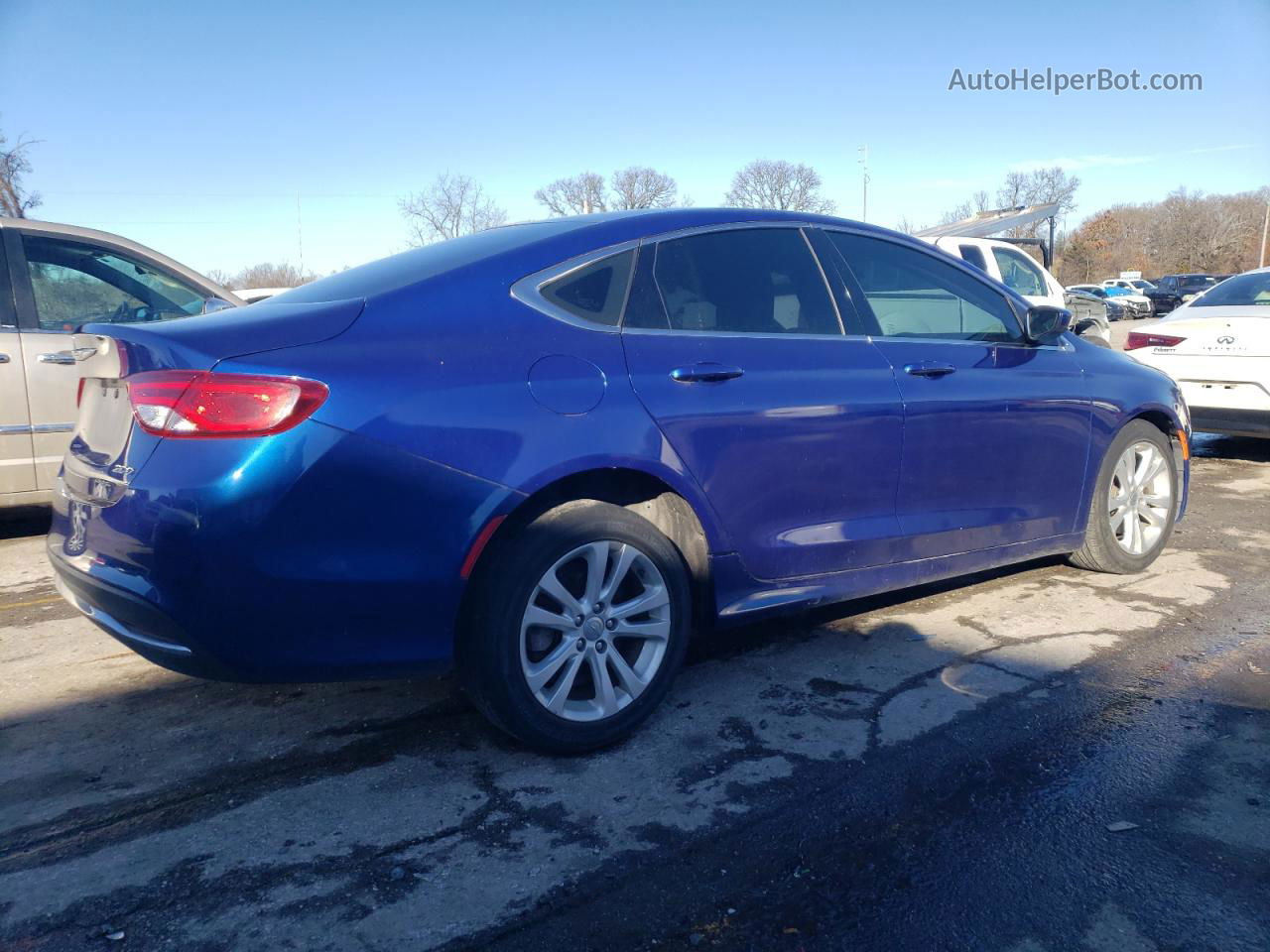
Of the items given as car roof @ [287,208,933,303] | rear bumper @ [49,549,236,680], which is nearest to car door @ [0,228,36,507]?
car roof @ [287,208,933,303]

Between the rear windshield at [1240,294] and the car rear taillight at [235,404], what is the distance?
767 centimetres

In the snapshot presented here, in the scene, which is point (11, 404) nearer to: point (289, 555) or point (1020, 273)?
point (289, 555)

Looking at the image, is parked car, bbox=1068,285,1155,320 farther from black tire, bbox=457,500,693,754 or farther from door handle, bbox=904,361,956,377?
black tire, bbox=457,500,693,754

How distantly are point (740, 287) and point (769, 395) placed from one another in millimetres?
426

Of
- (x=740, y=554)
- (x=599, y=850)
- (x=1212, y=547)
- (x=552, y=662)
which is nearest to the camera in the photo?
(x=599, y=850)

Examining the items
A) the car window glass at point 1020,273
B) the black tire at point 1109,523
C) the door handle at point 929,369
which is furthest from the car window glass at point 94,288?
the car window glass at point 1020,273

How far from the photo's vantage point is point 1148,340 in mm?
8008

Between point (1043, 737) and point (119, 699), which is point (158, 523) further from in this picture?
point (1043, 737)

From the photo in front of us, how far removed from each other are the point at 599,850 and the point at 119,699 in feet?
6.43

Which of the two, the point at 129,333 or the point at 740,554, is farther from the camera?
the point at 740,554

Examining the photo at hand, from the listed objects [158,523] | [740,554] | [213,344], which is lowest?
[740,554]

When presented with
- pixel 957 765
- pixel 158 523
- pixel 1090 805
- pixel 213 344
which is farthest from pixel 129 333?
pixel 1090 805

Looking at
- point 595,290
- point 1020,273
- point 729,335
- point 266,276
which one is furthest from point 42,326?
point 266,276

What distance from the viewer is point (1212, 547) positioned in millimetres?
5500
